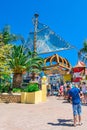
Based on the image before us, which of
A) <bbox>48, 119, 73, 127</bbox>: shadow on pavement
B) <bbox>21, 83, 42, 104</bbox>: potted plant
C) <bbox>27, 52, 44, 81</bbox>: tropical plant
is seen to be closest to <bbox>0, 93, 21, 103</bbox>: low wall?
<bbox>21, 83, 42, 104</bbox>: potted plant

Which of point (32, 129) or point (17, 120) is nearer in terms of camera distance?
point (32, 129)

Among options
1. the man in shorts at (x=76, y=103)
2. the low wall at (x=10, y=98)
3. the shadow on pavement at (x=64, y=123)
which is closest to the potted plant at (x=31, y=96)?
the low wall at (x=10, y=98)

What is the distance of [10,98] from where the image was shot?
21.9 m

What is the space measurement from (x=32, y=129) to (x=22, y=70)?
15.0 meters

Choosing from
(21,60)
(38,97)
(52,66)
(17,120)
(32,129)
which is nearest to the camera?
(32,129)

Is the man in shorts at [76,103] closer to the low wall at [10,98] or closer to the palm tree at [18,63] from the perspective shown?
the low wall at [10,98]

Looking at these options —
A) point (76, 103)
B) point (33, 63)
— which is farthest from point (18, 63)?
point (76, 103)

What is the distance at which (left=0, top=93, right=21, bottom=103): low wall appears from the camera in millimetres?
21703

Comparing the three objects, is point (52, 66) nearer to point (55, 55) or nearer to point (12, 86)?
point (55, 55)

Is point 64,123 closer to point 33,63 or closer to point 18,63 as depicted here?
point 18,63

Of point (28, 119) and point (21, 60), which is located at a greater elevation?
point (21, 60)

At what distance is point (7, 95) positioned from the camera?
72.2 feet

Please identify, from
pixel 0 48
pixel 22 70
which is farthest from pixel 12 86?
pixel 0 48

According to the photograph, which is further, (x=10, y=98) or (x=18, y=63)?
(x=18, y=63)
